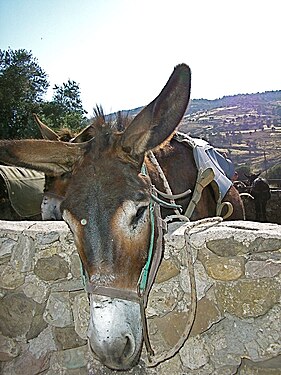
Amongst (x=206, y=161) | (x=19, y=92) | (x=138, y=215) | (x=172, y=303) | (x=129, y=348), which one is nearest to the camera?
(x=129, y=348)

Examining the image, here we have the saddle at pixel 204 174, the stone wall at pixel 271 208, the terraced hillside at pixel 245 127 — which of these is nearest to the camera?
the saddle at pixel 204 174

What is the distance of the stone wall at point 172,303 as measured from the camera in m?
2.16

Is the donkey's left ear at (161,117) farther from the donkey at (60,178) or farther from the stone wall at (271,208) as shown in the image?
the stone wall at (271,208)

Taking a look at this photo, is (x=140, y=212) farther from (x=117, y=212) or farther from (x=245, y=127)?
(x=245, y=127)

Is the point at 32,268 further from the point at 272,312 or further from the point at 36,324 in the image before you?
the point at 272,312

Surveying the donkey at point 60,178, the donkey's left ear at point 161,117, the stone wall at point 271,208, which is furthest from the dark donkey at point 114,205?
the stone wall at point 271,208

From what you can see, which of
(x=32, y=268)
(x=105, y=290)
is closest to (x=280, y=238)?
(x=105, y=290)

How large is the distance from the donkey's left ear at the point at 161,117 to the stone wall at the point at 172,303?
0.66m

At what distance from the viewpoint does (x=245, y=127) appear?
61156 mm

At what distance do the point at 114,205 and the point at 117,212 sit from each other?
0.11 ft

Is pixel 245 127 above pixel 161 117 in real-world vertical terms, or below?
below

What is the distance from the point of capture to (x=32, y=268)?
2602 millimetres

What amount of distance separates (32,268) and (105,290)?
108 centimetres

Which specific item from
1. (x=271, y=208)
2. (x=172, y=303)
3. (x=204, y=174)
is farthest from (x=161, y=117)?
(x=271, y=208)
